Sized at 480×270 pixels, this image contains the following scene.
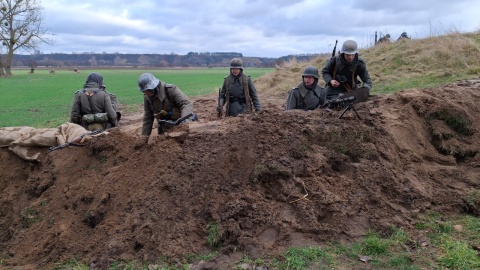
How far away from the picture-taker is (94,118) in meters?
7.35

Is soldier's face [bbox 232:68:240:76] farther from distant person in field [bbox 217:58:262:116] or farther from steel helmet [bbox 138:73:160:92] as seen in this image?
steel helmet [bbox 138:73:160:92]

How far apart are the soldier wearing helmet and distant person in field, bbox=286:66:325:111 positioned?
14 cm

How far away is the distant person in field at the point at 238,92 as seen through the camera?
8062mm

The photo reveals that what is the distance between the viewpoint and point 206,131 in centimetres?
514

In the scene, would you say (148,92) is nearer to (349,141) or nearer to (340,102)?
(340,102)

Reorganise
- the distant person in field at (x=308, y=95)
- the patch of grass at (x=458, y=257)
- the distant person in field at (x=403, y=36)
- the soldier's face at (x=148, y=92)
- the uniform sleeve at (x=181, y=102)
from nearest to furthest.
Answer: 1. the patch of grass at (x=458, y=257)
2. the soldier's face at (x=148, y=92)
3. the uniform sleeve at (x=181, y=102)
4. the distant person in field at (x=308, y=95)
5. the distant person in field at (x=403, y=36)

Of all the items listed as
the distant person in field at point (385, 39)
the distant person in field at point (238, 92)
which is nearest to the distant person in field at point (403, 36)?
the distant person in field at point (385, 39)

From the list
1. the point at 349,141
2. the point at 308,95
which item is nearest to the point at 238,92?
the point at 308,95

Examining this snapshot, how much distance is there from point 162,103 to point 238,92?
2.24m

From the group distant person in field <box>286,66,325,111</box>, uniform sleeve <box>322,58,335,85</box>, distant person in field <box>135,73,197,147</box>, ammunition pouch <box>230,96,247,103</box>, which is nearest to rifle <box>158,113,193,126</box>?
distant person in field <box>135,73,197,147</box>

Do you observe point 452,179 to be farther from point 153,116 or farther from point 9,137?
point 9,137

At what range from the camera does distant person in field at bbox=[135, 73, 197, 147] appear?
19.6 ft

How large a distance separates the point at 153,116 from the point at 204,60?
326 feet

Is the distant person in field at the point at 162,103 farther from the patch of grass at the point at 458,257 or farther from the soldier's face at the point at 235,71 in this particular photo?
the patch of grass at the point at 458,257
